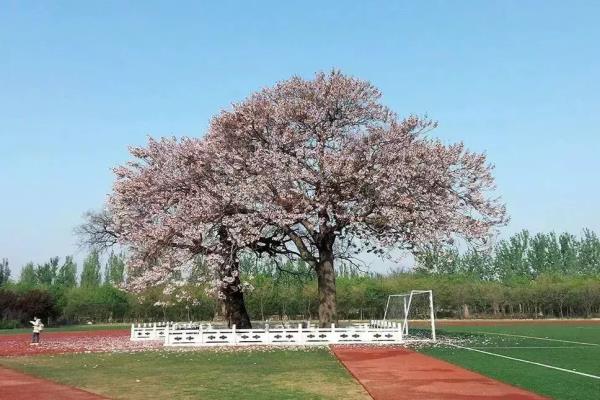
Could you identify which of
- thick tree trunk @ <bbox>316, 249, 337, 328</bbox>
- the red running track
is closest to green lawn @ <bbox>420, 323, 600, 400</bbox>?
the red running track

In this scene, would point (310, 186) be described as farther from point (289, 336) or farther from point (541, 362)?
point (541, 362)

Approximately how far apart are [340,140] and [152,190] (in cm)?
1159

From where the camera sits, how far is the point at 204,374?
16.2m

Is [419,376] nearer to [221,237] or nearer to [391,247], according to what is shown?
[391,247]

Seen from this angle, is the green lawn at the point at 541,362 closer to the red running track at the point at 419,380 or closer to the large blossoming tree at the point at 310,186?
the red running track at the point at 419,380

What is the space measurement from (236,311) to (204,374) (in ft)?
63.5

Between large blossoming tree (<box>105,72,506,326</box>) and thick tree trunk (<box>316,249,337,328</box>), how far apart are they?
56mm

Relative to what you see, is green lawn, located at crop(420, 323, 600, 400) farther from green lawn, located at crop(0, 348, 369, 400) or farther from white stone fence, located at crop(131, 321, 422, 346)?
green lawn, located at crop(0, 348, 369, 400)

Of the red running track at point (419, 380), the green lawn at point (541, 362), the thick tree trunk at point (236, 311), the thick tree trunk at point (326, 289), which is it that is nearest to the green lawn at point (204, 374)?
the red running track at point (419, 380)

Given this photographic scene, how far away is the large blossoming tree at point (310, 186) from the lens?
2833cm

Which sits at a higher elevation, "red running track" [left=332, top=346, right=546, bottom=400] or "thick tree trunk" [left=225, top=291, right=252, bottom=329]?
"thick tree trunk" [left=225, top=291, right=252, bottom=329]

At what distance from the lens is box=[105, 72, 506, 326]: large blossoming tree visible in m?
28.3

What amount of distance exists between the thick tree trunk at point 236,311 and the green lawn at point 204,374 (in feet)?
34.4

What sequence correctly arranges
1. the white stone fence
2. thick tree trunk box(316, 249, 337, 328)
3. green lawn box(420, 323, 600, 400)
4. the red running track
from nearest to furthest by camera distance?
the red running track, green lawn box(420, 323, 600, 400), the white stone fence, thick tree trunk box(316, 249, 337, 328)
